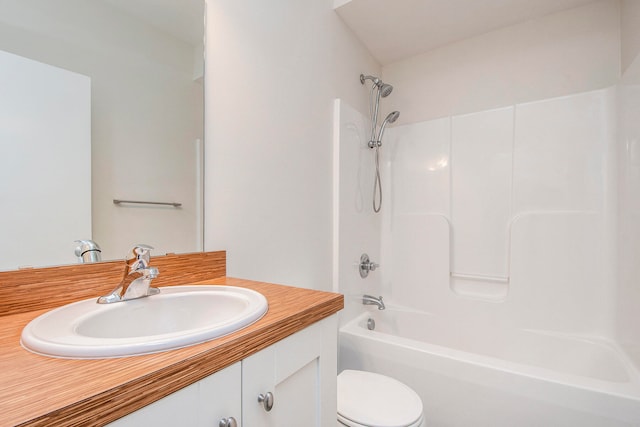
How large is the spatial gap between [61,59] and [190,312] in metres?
0.73

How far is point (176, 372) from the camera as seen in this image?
0.42 meters

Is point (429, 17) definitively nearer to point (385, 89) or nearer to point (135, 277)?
point (385, 89)

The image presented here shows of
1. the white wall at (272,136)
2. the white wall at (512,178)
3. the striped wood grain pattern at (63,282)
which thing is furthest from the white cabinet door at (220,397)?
the white wall at (512,178)

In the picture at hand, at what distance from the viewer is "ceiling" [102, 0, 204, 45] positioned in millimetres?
890

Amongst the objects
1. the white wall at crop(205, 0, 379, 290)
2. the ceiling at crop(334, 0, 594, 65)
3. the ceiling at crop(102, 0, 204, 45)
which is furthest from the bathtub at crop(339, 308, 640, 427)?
the ceiling at crop(334, 0, 594, 65)

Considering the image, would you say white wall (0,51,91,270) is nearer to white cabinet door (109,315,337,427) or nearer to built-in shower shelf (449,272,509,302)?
white cabinet door (109,315,337,427)

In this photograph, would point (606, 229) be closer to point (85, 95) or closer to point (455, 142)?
point (455, 142)

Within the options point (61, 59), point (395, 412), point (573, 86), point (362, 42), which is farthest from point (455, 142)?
point (61, 59)

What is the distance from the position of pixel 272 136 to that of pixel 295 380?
3.17 feet

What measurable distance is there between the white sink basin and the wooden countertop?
1 cm

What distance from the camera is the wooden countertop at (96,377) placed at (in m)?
0.32

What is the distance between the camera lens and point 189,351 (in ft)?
1.52

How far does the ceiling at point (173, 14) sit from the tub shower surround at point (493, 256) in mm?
965

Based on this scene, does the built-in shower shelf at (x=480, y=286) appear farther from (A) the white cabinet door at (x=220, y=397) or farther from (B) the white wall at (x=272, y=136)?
(A) the white cabinet door at (x=220, y=397)
